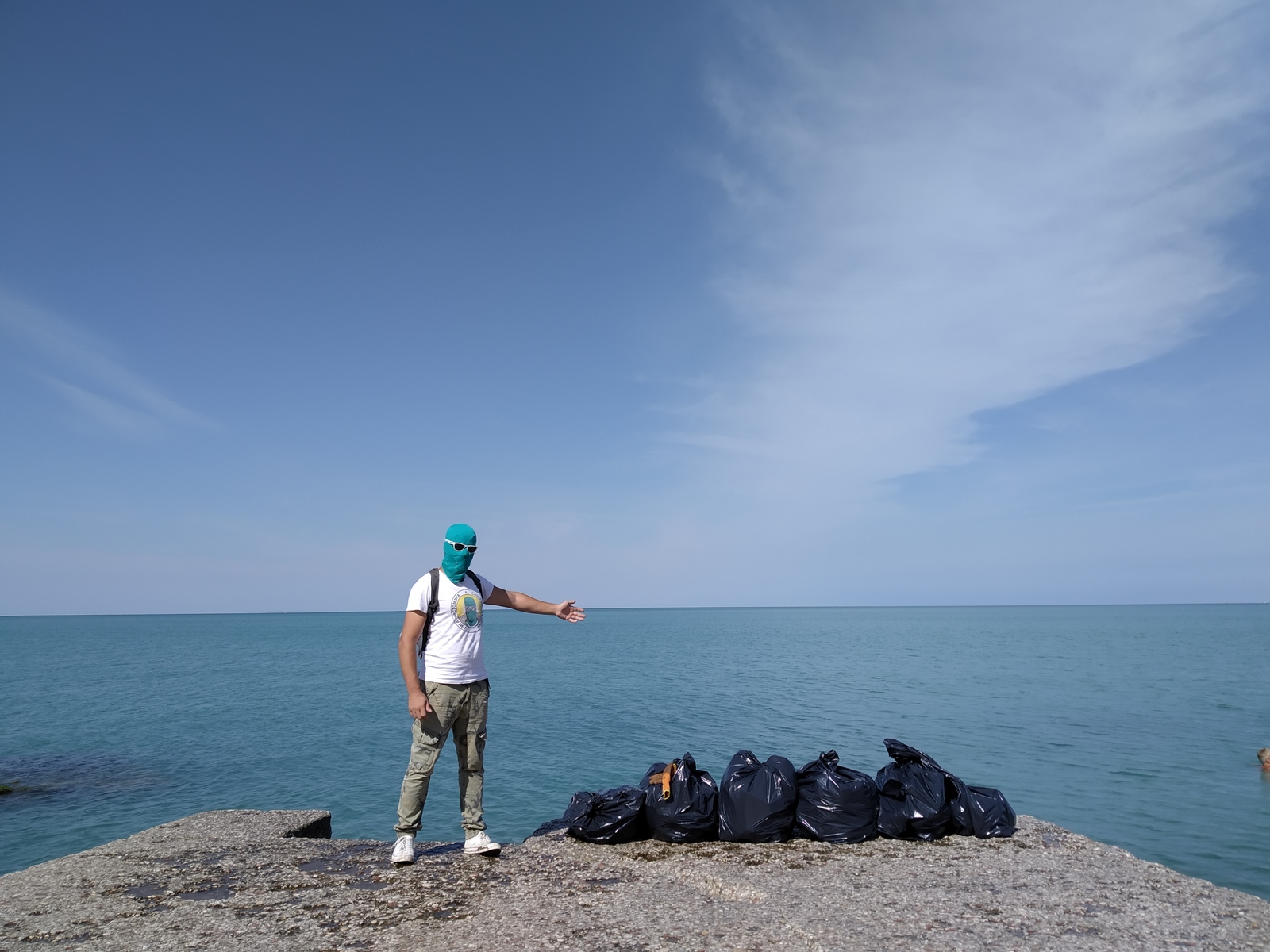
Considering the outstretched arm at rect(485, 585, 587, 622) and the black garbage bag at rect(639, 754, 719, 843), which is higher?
the outstretched arm at rect(485, 585, 587, 622)

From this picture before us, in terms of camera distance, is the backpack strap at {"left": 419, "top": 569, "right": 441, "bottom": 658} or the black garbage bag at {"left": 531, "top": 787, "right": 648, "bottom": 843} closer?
the backpack strap at {"left": 419, "top": 569, "right": 441, "bottom": 658}

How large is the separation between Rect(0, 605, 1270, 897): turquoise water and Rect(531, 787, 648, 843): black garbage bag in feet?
14.5

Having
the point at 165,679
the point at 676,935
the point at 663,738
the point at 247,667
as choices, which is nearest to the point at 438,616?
the point at 676,935

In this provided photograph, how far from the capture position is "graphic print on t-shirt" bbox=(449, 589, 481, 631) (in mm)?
5723

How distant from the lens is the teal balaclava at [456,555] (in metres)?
5.81

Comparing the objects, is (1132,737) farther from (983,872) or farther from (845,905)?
(845,905)

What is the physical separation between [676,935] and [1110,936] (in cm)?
252

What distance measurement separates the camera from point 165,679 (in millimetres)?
36812

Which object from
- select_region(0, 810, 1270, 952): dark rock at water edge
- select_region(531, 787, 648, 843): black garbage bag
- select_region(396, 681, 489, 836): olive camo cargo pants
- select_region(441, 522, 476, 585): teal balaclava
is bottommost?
select_region(0, 810, 1270, 952): dark rock at water edge

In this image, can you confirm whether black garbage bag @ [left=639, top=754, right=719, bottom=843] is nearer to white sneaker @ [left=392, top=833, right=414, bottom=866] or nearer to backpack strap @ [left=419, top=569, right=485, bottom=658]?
white sneaker @ [left=392, top=833, right=414, bottom=866]

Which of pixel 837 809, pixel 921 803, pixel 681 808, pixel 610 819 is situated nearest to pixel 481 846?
pixel 610 819

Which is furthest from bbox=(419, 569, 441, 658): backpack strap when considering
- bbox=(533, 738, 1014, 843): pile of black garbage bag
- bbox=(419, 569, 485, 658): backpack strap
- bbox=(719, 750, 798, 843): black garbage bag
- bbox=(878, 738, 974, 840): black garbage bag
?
bbox=(878, 738, 974, 840): black garbage bag

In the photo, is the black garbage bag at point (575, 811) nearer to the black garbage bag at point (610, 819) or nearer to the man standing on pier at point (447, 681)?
the black garbage bag at point (610, 819)

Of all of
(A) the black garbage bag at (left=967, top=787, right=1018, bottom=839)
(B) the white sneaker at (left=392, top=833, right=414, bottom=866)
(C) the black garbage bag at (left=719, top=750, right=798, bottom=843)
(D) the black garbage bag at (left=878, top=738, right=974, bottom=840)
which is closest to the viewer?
(B) the white sneaker at (left=392, top=833, right=414, bottom=866)
